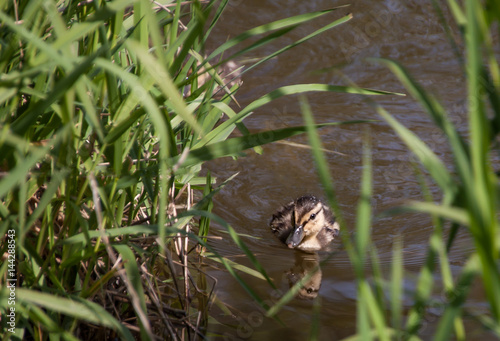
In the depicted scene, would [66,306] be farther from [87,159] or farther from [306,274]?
[306,274]

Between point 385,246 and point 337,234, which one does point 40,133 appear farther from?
point 337,234

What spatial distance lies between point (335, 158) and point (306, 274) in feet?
Result: 5.86

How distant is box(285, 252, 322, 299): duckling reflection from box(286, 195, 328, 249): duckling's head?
0.38ft

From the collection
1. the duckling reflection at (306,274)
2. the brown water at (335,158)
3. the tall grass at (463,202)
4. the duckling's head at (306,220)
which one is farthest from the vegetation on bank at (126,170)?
the duckling's head at (306,220)

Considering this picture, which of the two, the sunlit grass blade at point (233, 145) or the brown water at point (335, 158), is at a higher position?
the sunlit grass blade at point (233, 145)

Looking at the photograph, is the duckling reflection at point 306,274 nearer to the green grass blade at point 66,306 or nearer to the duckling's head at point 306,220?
the duckling's head at point 306,220

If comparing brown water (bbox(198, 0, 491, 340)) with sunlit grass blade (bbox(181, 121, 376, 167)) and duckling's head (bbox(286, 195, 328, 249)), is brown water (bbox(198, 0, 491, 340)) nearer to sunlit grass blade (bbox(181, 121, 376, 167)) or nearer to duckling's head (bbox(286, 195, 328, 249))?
duckling's head (bbox(286, 195, 328, 249))

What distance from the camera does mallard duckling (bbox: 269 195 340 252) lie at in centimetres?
430

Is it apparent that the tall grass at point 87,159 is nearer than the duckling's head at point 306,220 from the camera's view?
Yes

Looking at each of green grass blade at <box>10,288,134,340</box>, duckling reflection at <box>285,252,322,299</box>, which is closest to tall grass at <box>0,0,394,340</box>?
green grass blade at <box>10,288,134,340</box>

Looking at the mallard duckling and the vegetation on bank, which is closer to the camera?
the vegetation on bank

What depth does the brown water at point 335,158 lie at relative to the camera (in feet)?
10.0

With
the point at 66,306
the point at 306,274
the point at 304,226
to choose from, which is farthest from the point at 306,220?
the point at 66,306

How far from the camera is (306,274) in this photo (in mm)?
3803
